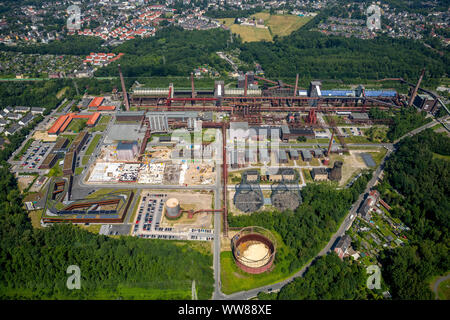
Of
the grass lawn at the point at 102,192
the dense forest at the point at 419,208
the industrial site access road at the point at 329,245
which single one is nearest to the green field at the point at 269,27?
the industrial site access road at the point at 329,245

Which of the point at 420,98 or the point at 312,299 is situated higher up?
the point at 420,98

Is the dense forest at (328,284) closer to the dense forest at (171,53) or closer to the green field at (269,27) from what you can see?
the dense forest at (171,53)

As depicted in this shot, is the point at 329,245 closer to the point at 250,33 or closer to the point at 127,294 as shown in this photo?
the point at 127,294

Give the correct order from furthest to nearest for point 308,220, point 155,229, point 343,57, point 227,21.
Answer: point 227,21, point 343,57, point 155,229, point 308,220

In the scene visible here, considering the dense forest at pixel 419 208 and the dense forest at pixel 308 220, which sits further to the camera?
the dense forest at pixel 308 220

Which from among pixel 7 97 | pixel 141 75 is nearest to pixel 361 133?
pixel 141 75

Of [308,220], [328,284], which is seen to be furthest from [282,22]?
[328,284]

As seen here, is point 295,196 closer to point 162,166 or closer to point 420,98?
point 162,166
